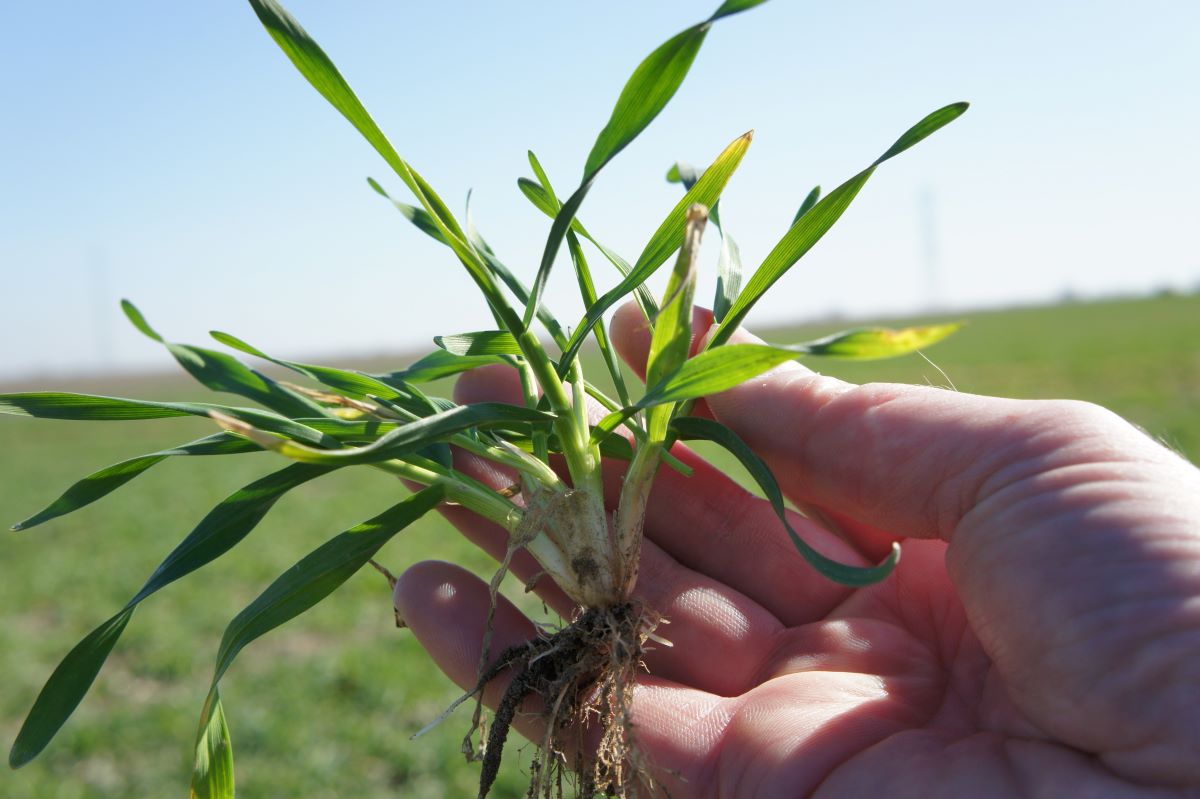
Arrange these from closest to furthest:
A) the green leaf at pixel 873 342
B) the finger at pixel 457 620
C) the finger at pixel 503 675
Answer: the green leaf at pixel 873 342, the finger at pixel 503 675, the finger at pixel 457 620

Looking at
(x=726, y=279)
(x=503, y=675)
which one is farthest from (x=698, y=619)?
(x=726, y=279)

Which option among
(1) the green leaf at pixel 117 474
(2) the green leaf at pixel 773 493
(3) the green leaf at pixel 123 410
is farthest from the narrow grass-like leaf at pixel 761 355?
(1) the green leaf at pixel 117 474

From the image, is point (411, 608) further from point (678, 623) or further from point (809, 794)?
point (809, 794)

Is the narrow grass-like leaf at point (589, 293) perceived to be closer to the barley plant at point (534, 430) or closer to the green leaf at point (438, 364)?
the barley plant at point (534, 430)

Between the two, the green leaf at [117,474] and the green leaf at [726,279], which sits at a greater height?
the green leaf at [726,279]

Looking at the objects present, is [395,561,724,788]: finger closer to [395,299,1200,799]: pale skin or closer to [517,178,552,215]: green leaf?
[395,299,1200,799]: pale skin

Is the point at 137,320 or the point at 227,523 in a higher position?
the point at 137,320

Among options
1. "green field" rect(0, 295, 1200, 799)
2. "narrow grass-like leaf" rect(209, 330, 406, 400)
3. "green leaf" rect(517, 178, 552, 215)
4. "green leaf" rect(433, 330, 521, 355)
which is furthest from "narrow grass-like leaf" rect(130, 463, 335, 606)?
"green field" rect(0, 295, 1200, 799)

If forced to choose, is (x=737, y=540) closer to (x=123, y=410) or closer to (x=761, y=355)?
(x=761, y=355)
